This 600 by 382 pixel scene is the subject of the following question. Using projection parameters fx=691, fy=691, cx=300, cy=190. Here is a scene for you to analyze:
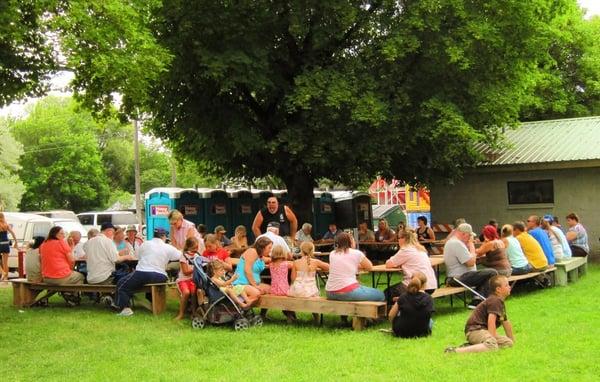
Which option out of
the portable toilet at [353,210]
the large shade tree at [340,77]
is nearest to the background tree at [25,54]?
the large shade tree at [340,77]

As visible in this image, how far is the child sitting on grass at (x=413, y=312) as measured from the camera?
340 inches

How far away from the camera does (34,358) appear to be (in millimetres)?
8609

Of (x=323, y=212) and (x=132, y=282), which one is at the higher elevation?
(x=323, y=212)

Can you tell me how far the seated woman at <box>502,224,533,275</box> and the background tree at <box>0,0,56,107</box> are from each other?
28.5 feet

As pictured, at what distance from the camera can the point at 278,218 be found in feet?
44.5

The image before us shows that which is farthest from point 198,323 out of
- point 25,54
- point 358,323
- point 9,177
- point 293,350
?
point 9,177

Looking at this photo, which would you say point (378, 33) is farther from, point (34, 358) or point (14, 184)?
point (14, 184)

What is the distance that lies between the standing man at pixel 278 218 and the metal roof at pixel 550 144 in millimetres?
9498

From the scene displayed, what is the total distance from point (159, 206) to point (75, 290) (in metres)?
11.5

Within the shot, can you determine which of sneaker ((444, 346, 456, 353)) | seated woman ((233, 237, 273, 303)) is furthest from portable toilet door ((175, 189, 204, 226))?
sneaker ((444, 346, 456, 353))

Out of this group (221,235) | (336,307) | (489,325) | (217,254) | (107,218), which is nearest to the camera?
(489,325)

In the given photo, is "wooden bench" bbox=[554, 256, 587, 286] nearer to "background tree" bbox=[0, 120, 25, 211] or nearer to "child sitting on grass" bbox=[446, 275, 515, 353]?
"child sitting on grass" bbox=[446, 275, 515, 353]

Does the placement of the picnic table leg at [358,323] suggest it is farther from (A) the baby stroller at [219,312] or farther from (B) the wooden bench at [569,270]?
(B) the wooden bench at [569,270]

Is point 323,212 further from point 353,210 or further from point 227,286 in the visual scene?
point 227,286
